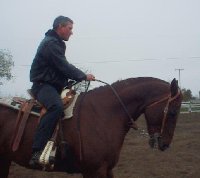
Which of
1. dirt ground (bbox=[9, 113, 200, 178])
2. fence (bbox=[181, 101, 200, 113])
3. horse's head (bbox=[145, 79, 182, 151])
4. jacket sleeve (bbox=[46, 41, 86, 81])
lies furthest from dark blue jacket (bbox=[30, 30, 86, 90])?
fence (bbox=[181, 101, 200, 113])

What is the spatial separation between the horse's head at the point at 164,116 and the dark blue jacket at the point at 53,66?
1.19 m

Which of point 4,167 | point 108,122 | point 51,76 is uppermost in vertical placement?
point 51,76

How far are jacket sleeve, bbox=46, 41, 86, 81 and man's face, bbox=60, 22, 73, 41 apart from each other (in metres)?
0.25

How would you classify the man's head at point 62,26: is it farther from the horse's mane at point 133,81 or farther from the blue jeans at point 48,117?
the horse's mane at point 133,81

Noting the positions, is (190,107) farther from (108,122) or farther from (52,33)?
(52,33)

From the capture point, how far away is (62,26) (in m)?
6.19

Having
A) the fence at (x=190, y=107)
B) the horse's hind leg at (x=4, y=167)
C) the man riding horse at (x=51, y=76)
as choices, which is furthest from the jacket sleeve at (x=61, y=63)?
the fence at (x=190, y=107)

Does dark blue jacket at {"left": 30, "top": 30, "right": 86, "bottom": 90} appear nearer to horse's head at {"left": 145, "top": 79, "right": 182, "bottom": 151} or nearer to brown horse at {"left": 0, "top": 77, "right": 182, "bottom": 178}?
brown horse at {"left": 0, "top": 77, "right": 182, "bottom": 178}

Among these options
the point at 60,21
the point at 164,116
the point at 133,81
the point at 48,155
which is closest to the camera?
the point at 48,155

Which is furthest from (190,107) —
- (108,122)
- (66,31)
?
(66,31)

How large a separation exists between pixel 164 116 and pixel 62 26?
6.87 ft

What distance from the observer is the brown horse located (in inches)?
233

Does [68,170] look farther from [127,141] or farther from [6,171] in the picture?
[127,141]

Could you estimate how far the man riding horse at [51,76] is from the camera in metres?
5.90
